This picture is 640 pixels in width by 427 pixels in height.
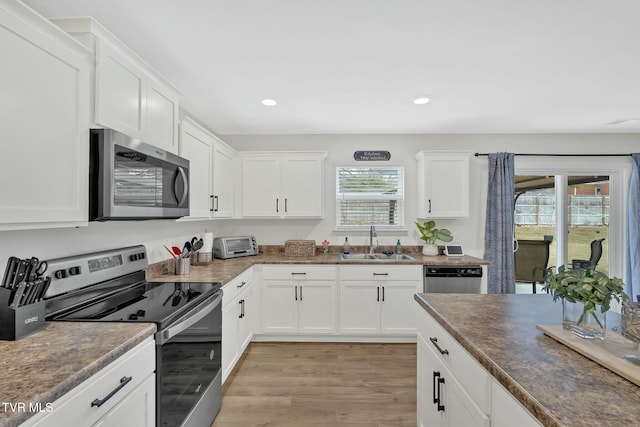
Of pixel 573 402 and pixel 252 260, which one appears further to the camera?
pixel 252 260

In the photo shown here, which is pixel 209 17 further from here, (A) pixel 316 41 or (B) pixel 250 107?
(B) pixel 250 107

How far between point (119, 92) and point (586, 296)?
87.6 inches

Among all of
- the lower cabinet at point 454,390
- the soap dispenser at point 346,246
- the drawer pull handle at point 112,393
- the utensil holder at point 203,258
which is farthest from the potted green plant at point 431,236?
the drawer pull handle at point 112,393

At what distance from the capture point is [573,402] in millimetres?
766

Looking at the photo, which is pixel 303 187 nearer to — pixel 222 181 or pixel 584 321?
pixel 222 181

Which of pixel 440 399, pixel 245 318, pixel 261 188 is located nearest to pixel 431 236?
pixel 261 188

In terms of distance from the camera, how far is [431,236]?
12.3 ft

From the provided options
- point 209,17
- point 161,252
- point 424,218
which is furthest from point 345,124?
point 161,252

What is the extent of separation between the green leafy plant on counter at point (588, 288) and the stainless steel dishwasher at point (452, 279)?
7.00 feet

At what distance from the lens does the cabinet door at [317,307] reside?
3309 mm

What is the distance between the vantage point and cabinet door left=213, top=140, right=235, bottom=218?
3.07 m

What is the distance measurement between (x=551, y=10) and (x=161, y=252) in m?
3.13

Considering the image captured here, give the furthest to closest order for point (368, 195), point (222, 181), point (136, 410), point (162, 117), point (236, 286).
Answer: point (368, 195) < point (222, 181) < point (236, 286) < point (162, 117) < point (136, 410)

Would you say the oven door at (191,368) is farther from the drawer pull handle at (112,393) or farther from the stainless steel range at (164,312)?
the drawer pull handle at (112,393)
